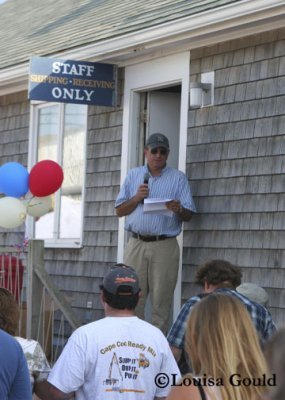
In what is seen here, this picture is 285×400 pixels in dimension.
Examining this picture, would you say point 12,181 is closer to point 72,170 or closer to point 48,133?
point 72,170

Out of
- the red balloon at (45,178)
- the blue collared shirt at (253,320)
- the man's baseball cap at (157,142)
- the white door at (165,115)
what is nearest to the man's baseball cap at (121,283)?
the blue collared shirt at (253,320)

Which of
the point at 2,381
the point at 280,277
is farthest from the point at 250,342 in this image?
the point at 280,277

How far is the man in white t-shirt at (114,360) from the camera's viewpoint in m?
5.11

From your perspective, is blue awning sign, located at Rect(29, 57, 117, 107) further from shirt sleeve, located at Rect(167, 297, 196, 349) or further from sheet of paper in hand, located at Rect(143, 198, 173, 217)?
shirt sleeve, located at Rect(167, 297, 196, 349)

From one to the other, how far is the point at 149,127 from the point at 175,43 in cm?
123

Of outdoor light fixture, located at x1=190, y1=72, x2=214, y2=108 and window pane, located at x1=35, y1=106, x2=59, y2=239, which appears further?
window pane, located at x1=35, y1=106, x2=59, y2=239

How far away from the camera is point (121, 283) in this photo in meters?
5.30

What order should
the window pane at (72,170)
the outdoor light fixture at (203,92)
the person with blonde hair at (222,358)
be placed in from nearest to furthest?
1. the person with blonde hair at (222,358)
2. the outdoor light fixture at (203,92)
3. the window pane at (72,170)

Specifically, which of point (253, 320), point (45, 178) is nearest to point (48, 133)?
point (45, 178)

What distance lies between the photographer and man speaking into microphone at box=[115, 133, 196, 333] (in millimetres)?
9016

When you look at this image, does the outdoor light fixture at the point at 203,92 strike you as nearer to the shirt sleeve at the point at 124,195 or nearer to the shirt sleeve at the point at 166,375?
the shirt sleeve at the point at 124,195

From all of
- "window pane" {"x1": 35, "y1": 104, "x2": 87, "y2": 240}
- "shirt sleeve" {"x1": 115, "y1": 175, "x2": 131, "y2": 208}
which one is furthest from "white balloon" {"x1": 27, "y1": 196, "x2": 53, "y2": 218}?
"window pane" {"x1": 35, "y1": 104, "x2": 87, "y2": 240}

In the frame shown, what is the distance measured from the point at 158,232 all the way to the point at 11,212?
1.52m

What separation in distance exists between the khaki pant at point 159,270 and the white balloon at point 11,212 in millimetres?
1240
